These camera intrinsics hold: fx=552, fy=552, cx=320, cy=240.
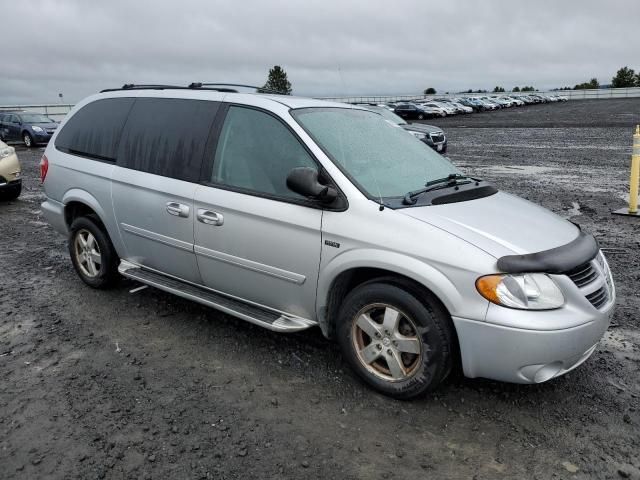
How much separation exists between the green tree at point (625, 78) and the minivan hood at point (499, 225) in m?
106

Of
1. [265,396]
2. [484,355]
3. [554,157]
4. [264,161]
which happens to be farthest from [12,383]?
[554,157]

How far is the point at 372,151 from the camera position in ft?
13.0

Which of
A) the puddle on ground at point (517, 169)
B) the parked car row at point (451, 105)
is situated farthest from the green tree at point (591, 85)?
the puddle on ground at point (517, 169)

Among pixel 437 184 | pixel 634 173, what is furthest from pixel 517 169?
pixel 437 184

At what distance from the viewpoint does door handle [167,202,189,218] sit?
4137mm

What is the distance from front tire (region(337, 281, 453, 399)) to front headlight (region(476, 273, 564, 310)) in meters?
0.31

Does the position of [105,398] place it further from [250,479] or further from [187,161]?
[187,161]

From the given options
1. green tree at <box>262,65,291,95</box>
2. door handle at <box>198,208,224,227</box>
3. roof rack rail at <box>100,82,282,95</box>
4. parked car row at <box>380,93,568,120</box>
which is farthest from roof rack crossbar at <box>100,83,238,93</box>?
green tree at <box>262,65,291,95</box>

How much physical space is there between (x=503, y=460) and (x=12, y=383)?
122 inches

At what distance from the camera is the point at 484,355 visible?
3.03 meters

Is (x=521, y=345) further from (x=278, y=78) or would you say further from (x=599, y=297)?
(x=278, y=78)

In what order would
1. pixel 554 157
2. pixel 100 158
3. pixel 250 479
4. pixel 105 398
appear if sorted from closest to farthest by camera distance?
pixel 250 479 < pixel 105 398 < pixel 100 158 < pixel 554 157

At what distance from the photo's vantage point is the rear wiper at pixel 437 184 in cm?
350

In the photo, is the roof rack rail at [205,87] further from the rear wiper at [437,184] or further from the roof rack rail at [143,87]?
the rear wiper at [437,184]
